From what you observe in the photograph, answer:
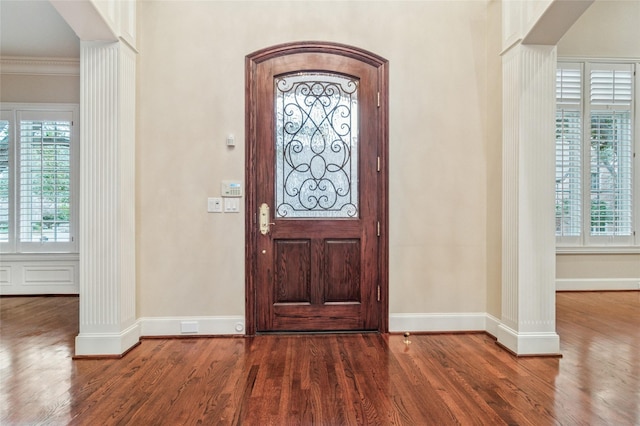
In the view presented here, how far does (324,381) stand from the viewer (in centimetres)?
257

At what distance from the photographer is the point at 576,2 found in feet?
8.75

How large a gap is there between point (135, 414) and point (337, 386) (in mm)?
1171

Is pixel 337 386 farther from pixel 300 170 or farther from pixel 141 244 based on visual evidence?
pixel 141 244

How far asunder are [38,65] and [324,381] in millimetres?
5693

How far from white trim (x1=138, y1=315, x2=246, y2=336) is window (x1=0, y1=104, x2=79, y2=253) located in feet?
9.00

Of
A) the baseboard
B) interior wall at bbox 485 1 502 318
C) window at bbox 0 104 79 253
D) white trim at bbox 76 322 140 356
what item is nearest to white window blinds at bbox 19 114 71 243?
window at bbox 0 104 79 253

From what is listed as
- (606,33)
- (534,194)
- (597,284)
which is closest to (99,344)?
(534,194)

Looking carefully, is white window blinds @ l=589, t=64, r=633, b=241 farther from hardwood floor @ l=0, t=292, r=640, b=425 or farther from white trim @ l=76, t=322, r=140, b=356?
white trim @ l=76, t=322, r=140, b=356

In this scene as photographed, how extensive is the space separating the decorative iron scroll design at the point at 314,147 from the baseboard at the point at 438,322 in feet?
3.52

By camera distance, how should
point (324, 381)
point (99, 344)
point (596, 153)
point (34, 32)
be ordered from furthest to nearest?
1. point (596, 153)
2. point (34, 32)
3. point (99, 344)
4. point (324, 381)

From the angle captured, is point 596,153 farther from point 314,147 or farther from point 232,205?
point 232,205

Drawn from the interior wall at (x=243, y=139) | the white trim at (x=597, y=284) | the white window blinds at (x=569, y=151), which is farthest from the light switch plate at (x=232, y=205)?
the white trim at (x=597, y=284)

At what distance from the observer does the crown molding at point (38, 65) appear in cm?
533

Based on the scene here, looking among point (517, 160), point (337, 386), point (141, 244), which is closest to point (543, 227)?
point (517, 160)
